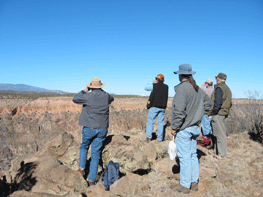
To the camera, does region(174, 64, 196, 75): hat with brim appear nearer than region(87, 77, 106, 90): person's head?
Yes

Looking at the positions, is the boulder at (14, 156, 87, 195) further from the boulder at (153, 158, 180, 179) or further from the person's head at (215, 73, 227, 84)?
the person's head at (215, 73, 227, 84)

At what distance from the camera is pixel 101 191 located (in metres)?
3.31

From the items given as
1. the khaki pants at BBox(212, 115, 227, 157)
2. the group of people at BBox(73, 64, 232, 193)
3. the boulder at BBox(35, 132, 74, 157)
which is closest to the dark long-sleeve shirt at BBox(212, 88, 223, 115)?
the group of people at BBox(73, 64, 232, 193)

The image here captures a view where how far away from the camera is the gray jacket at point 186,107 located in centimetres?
318

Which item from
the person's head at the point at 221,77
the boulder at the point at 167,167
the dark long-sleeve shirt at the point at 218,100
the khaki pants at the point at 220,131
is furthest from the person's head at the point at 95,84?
the khaki pants at the point at 220,131

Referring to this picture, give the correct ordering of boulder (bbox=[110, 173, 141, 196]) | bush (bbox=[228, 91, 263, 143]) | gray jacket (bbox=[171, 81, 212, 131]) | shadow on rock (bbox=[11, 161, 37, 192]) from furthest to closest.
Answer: bush (bbox=[228, 91, 263, 143])
shadow on rock (bbox=[11, 161, 37, 192])
boulder (bbox=[110, 173, 141, 196])
gray jacket (bbox=[171, 81, 212, 131])

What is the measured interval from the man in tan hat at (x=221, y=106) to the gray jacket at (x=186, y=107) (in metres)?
1.83

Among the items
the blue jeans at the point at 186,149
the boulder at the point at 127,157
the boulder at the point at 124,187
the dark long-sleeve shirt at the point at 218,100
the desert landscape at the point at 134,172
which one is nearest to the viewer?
the blue jeans at the point at 186,149

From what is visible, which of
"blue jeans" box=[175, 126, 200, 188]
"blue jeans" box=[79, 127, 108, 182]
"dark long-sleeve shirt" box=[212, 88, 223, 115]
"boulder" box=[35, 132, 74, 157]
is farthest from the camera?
"boulder" box=[35, 132, 74, 157]

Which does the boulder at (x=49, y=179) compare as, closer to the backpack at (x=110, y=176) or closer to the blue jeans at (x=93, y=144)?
the blue jeans at (x=93, y=144)

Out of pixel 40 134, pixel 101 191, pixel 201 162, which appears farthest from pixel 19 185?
pixel 40 134

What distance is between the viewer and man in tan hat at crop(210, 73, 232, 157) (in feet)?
16.1

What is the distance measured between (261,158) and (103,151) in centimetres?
438

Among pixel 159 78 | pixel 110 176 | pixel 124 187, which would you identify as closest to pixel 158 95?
pixel 159 78
